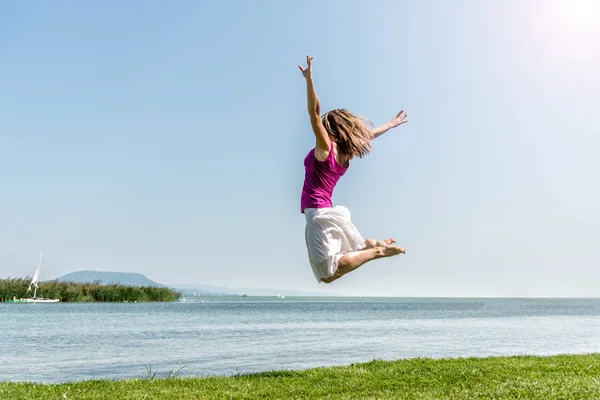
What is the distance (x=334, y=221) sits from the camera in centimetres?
684

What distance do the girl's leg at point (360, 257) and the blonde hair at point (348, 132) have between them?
1111 millimetres

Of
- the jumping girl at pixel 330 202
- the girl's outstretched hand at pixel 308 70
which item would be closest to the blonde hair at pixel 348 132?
the jumping girl at pixel 330 202

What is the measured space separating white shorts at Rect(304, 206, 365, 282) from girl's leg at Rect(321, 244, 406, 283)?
0.07 metres

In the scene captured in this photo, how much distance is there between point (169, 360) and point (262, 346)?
17.8ft

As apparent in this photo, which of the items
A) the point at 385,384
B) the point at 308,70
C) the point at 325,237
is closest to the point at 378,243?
the point at 325,237

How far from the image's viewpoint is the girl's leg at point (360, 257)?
678cm

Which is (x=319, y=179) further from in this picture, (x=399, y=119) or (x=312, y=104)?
(x=399, y=119)

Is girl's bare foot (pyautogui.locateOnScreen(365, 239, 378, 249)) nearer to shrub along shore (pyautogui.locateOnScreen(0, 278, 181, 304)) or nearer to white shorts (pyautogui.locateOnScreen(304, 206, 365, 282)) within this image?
white shorts (pyautogui.locateOnScreen(304, 206, 365, 282))

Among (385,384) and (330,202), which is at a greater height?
(330,202)

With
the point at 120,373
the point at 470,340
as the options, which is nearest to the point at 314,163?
the point at 120,373

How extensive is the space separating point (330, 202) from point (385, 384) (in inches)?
250

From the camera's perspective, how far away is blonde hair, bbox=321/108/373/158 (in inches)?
267

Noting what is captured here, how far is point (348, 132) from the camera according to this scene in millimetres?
6770

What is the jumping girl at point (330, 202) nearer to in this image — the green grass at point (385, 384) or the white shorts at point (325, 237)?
the white shorts at point (325, 237)
